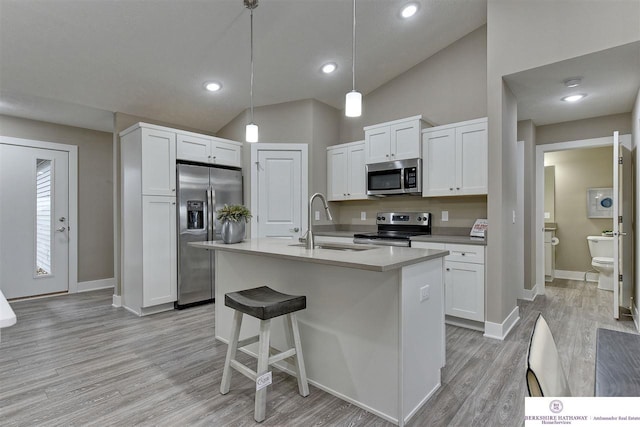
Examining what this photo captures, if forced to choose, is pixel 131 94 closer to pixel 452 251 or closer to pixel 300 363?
pixel 300 363

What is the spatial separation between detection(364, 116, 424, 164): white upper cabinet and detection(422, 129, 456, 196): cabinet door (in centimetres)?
12

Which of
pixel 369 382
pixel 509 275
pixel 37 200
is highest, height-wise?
pixel 37 200

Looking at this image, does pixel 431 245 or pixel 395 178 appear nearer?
pixel 431 245

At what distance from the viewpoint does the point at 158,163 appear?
3832 mm

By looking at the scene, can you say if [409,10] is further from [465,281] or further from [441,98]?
[465,281]

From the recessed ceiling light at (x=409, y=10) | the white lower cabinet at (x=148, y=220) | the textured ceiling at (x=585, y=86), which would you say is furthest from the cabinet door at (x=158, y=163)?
the textured ceiling at (x=585, y=86)

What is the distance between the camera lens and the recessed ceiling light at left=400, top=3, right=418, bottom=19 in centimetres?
319

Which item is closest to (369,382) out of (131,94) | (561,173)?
(131,94)

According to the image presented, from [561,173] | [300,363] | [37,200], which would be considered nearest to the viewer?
[300,363]

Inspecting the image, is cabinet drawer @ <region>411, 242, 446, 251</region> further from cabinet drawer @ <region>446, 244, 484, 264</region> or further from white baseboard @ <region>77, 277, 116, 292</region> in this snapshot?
white baseboard @ <region>77, 277, 116, 292</region>

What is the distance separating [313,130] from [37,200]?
3916 millimetres

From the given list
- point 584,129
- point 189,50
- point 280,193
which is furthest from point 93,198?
point 584,129

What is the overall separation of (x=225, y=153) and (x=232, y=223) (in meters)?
2.08

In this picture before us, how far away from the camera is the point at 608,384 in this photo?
0.86 m
